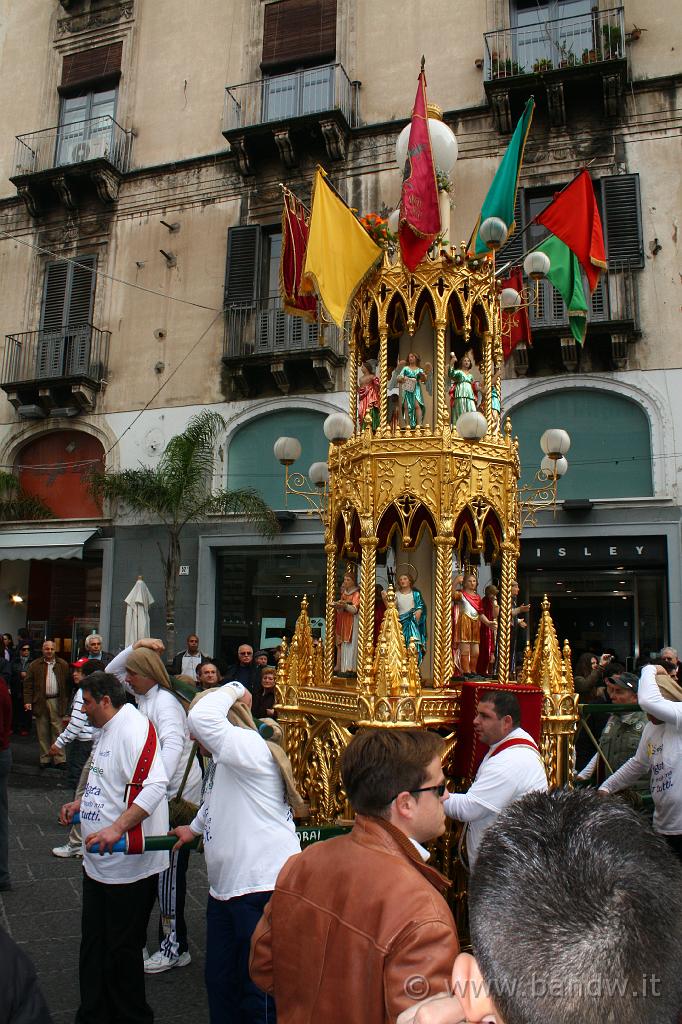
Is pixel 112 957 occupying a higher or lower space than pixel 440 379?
lower

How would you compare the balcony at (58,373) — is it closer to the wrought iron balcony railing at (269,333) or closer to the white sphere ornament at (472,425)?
the wrought iron balcony railing at (269,333)

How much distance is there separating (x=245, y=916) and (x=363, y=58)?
18.3m

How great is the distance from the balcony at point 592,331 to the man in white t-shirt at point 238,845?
12.6 m

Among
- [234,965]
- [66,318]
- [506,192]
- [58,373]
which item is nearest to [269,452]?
[58,373]

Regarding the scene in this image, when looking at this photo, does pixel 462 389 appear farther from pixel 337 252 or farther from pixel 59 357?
pixel 59 357

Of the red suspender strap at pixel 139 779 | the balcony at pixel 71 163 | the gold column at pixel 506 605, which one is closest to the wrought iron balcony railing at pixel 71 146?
the balcony at pixel 71 163

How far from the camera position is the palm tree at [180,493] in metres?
16.7

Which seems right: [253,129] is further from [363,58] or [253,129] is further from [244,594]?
[244,594]

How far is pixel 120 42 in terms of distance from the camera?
65.8 ft

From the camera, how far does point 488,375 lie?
7.00 m

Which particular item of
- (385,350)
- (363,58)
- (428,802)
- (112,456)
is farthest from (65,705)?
(363,58)

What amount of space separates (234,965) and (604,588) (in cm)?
1319

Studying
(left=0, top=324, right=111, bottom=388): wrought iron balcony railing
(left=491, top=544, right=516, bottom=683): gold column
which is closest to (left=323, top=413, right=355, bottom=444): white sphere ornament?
(left=491, top=544, right=516, bottom=683): gold column

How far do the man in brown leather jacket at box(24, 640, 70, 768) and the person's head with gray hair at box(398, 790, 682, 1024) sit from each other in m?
12.3
